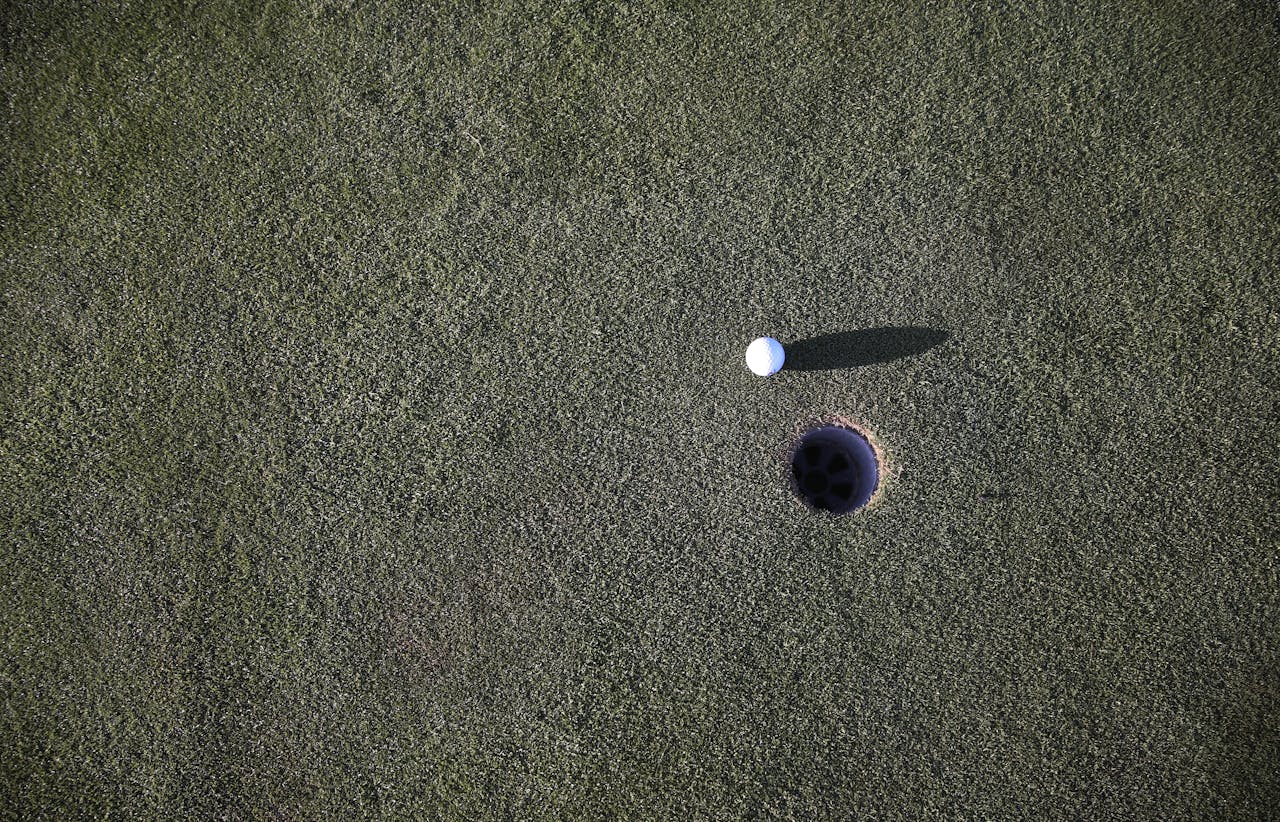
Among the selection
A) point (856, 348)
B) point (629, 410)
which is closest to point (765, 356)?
point (856, 348)

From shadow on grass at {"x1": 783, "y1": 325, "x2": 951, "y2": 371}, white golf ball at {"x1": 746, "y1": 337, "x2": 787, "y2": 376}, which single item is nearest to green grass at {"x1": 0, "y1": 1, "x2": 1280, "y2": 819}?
shadow on grass at {"x1": 783, "y1": 325, "x2": 951, "y2": 371}

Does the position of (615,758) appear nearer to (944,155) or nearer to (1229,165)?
(944,155)

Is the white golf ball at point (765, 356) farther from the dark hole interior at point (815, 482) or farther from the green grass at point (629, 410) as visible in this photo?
the dark hole interior at point (815, 482)

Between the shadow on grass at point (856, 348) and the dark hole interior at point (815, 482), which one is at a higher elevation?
the shadow on grass at point (856, 348)

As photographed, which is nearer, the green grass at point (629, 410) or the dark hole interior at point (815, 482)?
the green grass at point (629, 410)

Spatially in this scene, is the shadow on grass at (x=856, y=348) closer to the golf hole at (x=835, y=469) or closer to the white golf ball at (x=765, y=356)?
the white golf ball at (x=765, y=356)

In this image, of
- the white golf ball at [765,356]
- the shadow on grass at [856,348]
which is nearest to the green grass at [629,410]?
the shadow on grass at [856,348]

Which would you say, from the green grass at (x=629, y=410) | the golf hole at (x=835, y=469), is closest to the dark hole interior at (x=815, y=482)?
the golf hole at (x=835, y=469)

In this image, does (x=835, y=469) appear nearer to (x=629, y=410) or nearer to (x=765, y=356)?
(x=765, y=356)
